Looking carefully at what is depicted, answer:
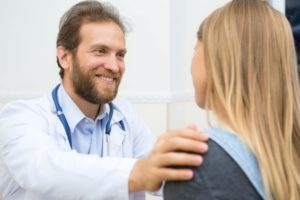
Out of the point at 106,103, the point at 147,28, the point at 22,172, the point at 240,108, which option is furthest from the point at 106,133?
the point at 147,28

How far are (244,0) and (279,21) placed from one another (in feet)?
0.23

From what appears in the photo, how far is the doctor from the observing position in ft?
2.23

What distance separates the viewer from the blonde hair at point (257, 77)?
2.10 ft

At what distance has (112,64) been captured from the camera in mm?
1342

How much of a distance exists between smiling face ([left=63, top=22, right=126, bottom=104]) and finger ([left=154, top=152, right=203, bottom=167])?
2.29 ft

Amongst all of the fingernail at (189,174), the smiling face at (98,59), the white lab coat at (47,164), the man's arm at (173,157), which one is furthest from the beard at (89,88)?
the fingernail at (189,174)

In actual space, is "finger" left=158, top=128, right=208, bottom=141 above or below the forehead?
below

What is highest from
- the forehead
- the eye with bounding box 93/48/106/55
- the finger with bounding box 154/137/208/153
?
the forehead

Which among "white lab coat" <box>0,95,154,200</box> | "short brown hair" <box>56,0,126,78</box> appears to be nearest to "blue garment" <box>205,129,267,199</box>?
"white lab coat" <box>0,95,154,200</box>

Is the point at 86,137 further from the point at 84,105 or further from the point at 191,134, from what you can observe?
the point at 191,134

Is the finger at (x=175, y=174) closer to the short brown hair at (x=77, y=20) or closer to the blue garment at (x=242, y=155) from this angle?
the blue garment at (x=242, y=155)

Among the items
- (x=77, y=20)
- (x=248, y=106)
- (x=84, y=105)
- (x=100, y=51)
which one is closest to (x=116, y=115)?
(x=84, y=105)

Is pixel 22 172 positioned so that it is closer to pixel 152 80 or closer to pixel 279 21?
pixel 279 21

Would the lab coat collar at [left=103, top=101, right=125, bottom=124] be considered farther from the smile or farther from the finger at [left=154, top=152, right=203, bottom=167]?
the finger at [left=154, top=152, right=203, bottom=167]
